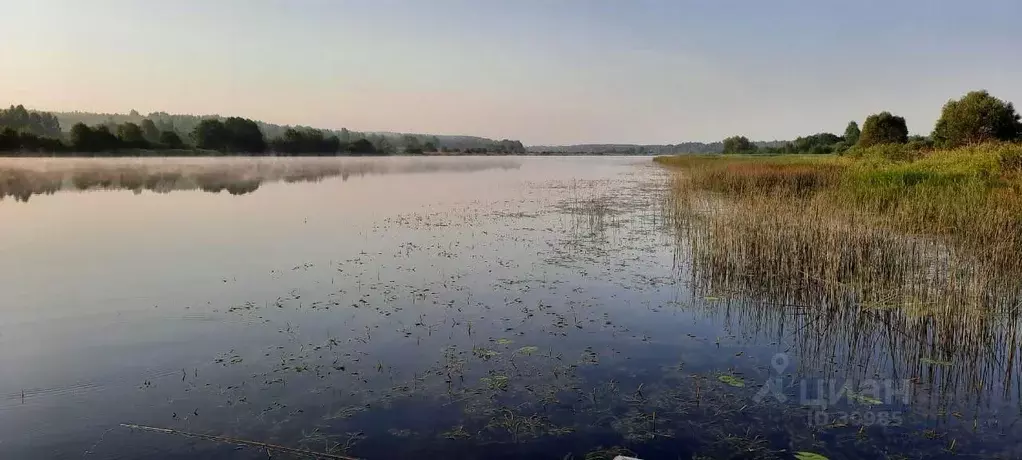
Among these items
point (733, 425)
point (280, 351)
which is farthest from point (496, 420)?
point (280, 351)

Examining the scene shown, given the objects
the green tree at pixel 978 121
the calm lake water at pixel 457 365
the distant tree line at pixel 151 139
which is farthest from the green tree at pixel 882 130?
the distant tree line at pixel 151 139

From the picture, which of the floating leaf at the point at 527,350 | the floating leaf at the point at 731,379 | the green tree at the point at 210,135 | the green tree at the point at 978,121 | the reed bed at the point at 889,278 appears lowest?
the floating leaf at the point at 731,379

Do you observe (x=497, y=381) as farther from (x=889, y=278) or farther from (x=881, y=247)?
(x=881, y=247)

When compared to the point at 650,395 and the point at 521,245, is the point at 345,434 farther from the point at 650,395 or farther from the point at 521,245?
the point at 521,245

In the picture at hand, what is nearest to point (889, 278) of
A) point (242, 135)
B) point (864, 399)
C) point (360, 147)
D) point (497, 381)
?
point (864, 399)

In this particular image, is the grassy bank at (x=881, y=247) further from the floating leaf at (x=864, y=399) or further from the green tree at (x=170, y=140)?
the green tree at (x=170, y=140)

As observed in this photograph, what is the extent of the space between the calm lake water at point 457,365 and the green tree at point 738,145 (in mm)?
111523

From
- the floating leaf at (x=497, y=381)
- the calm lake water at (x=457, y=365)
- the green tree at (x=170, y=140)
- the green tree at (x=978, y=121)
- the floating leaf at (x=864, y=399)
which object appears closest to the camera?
the calm lake water at (x=457, y=365)

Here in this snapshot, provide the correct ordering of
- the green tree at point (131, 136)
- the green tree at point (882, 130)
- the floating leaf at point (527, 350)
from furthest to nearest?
the green tree at point (131, 136)
the green tree at point (882, 130)
the floating leaf at point (527, 350)

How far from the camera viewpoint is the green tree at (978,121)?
38750 millimetres

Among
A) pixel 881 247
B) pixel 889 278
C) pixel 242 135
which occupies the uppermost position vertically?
pixel 242 135

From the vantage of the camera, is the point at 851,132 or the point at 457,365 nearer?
the point at 457,365

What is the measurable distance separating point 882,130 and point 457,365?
62.6 m

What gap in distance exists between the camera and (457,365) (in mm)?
6172
